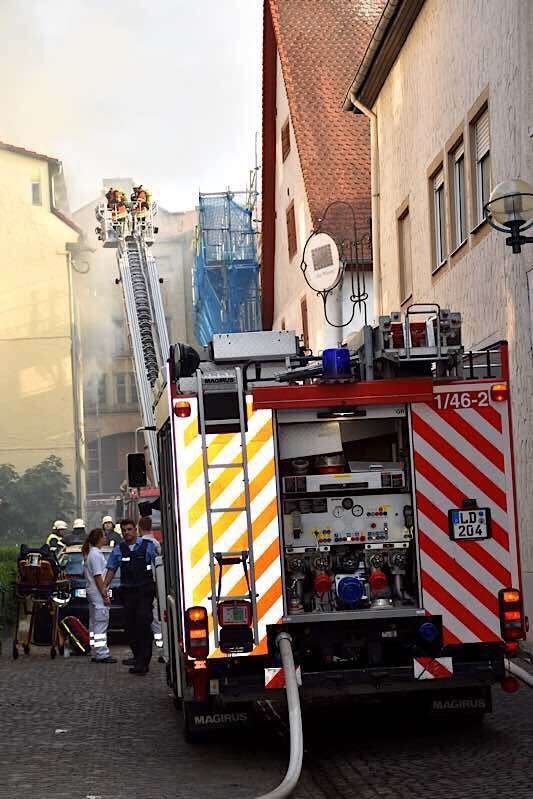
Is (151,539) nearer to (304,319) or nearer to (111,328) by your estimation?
(304,319)

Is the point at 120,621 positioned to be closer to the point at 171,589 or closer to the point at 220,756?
the point at 171,589

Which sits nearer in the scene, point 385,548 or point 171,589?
point 385,548

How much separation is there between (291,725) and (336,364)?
2203mm

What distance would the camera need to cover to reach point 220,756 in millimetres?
8906

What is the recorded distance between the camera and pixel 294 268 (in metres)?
32.8

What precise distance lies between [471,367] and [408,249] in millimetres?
13624

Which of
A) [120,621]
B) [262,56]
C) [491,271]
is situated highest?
[262,56]

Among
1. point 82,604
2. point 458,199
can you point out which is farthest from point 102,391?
point 458,199

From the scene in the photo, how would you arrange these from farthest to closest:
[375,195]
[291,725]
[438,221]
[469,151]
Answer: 1. [375,195]
2. [438,221]
3. [469,151]
4. [291,725]

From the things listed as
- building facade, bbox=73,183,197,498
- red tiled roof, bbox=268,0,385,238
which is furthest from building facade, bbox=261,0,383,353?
building facade, bbox=73,183,197,498

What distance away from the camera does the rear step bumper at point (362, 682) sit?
8.45 m

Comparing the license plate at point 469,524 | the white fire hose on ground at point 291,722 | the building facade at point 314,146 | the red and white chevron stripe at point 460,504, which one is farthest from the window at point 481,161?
the building facade at point 314,146

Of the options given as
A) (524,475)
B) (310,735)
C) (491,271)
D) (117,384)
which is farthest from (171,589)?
(117,384)

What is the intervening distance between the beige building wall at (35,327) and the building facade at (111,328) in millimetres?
1806
